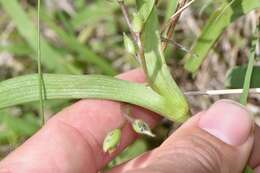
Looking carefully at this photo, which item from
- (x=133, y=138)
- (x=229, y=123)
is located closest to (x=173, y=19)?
(x=229, y=123)

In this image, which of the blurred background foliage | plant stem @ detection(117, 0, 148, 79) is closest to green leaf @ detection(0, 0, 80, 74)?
the blurred background foliage

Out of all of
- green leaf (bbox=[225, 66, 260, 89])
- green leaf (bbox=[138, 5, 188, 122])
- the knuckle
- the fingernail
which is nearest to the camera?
the knuckle

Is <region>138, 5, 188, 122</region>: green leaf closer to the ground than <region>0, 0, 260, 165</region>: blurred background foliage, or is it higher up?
higher up

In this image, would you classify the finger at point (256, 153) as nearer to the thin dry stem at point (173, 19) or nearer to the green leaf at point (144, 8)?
the thin dry stem at point (173, 19)

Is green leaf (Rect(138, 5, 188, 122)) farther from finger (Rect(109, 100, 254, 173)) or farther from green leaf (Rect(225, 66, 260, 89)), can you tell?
green leaf (Rect(225, 66, 260, 89))

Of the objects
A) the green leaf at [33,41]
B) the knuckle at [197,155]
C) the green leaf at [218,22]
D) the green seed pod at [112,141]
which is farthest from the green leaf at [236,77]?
the green leaf at [33,41]

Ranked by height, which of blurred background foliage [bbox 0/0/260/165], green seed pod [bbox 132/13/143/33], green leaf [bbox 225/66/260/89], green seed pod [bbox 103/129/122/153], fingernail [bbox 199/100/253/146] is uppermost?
green seed pod [bbox 132/13/143/33]

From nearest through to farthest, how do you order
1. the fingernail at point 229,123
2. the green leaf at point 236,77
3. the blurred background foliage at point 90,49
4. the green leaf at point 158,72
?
the fingernail at point 229,123
the green leaf at point 158,72
the green leaf at point 236,77
the blurred background foliage at point 90,49

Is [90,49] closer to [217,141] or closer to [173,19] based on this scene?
[173,19]
